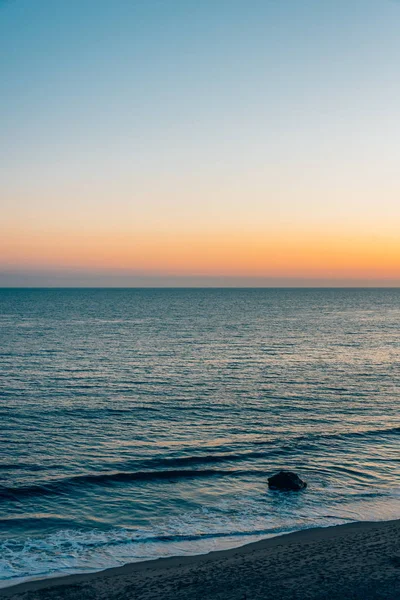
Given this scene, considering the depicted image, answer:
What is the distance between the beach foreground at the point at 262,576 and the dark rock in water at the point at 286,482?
5144 millimetres

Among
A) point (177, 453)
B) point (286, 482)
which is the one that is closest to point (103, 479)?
point (177, 453)

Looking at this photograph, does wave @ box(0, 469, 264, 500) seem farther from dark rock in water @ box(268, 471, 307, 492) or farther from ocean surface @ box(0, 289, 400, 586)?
dark rock in water @ box(268, 471, 307, 492)

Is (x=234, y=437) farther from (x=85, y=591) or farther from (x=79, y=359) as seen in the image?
(x=79, y=359)

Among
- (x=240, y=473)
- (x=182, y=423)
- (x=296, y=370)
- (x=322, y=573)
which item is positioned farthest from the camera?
(x=296, y=370)

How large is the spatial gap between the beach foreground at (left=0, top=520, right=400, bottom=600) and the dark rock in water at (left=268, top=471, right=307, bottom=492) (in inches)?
203

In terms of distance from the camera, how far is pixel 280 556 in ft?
65.0

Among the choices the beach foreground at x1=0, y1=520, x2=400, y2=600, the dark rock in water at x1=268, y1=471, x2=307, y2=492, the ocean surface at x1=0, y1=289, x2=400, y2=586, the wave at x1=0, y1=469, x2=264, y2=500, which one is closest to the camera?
the beach foreground at x1=0, y1=520, x2=400, y2=600

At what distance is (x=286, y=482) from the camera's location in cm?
2655

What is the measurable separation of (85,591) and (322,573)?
794 centimetres

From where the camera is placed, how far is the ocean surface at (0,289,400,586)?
2191 cm

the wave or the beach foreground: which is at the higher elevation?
the beach foreground

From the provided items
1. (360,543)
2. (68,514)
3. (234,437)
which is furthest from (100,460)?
(360,543)

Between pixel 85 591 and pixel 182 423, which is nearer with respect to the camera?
pixel 85 591

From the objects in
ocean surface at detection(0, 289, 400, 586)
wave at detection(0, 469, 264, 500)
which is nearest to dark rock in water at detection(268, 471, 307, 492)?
ocean surface at detection(0, 289, 400, 586)
